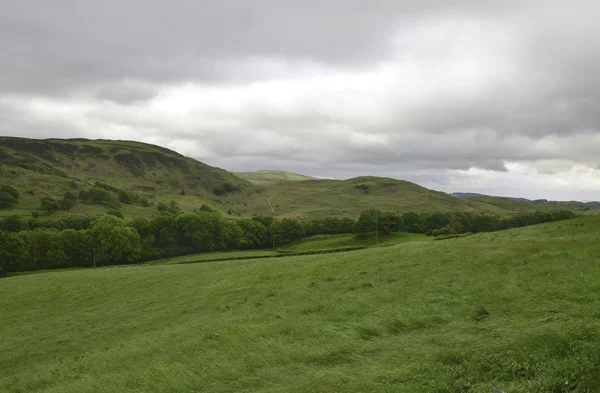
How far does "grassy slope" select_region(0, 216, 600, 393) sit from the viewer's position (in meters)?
10.3

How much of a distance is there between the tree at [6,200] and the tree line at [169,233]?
5718 cm

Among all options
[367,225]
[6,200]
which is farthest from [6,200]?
[367,225]

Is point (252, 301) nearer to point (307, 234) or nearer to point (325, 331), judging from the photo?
point (325, 331)

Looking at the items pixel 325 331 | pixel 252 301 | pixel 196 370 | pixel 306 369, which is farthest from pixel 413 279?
pixel 196 370

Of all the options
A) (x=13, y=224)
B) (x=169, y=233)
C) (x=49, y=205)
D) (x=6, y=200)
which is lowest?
(x=169, y=233)

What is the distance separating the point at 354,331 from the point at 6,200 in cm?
21497

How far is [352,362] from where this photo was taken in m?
12.5

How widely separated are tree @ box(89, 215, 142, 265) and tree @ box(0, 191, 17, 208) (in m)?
121

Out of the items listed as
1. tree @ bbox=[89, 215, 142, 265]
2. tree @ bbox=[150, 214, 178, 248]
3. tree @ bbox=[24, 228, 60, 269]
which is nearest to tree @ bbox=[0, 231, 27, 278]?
tree @ bbox=[24, 228, 60, 269]

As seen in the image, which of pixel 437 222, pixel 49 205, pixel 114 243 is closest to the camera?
pixel 114 243

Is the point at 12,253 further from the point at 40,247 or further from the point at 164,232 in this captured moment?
the point at 164,232

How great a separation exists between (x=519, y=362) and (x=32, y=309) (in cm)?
4213

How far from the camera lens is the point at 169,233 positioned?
331 ft

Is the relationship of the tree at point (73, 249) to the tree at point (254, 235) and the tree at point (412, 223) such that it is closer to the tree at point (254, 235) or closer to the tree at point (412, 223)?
the tree at point (254, 235)
